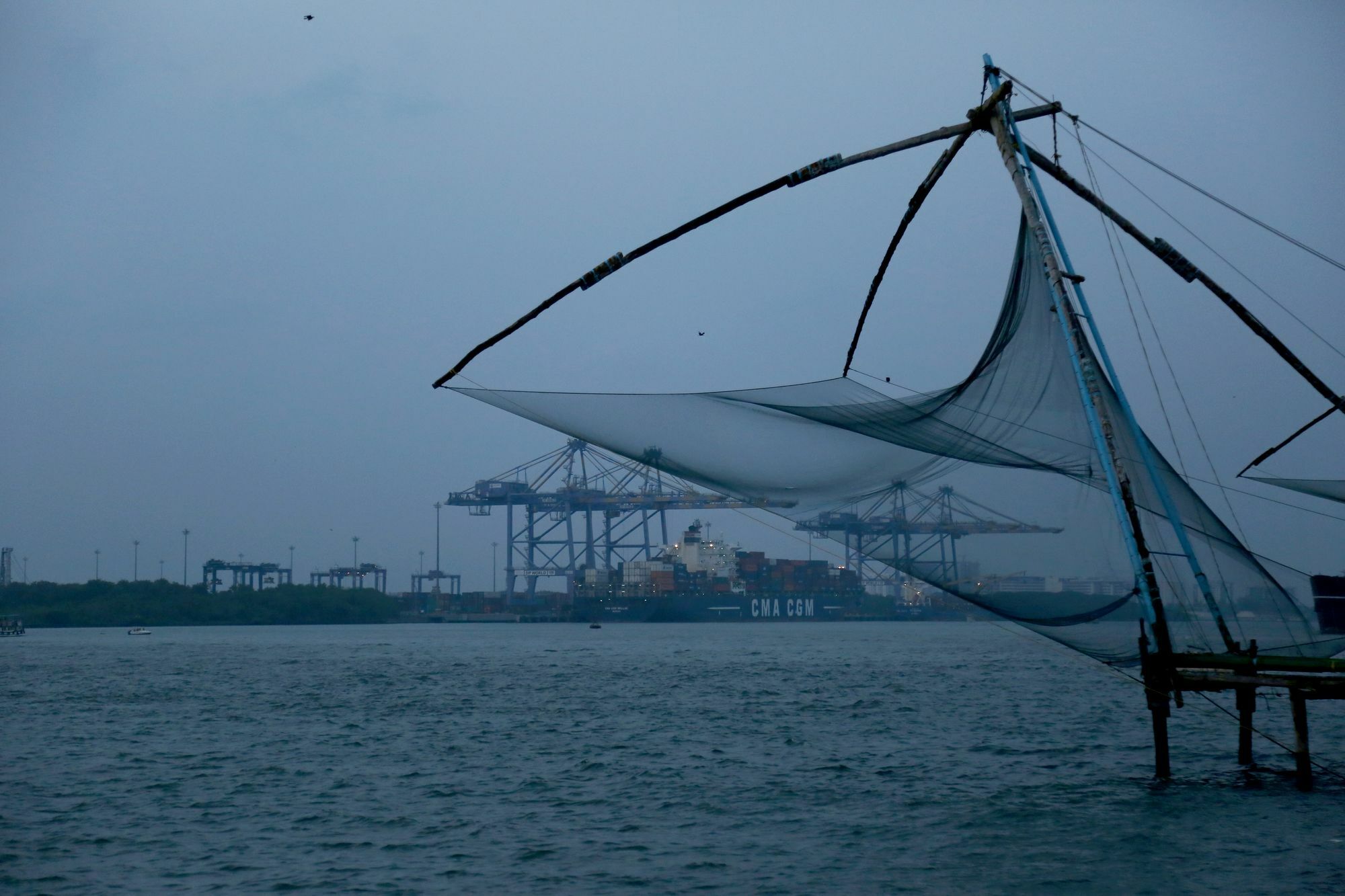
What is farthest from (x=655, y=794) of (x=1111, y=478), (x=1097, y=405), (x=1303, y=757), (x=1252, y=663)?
(x=1097, y=405)

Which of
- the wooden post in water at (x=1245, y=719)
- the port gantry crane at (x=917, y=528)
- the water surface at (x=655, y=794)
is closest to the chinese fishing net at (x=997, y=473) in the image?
the port gantry crane at (x=917, y=528)

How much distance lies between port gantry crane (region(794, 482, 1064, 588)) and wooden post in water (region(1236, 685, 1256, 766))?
365cm

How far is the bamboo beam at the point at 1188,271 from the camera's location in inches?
488

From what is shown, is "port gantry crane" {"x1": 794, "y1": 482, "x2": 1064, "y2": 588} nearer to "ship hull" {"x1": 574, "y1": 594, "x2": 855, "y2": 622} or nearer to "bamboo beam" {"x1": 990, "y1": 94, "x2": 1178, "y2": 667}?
"bamboo beam" {"x1": 990, "y1": 94, "x2": 1178, "y2": 667}

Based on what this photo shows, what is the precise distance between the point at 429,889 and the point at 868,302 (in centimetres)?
754

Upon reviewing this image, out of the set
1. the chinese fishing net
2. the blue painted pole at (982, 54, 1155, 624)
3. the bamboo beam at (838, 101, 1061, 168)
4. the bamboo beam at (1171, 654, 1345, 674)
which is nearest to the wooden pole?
the chinese fishing net

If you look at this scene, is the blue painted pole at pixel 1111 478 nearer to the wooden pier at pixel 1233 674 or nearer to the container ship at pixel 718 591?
the wooden pier at pixel 1233 674

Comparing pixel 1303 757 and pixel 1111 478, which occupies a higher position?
pixel 1111 478

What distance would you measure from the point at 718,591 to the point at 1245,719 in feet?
450

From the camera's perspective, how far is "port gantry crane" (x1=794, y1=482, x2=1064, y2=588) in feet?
40.7

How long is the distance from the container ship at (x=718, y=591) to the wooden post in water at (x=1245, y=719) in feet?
422

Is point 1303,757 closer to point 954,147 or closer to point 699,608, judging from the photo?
point 954,147

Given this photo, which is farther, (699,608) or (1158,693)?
(699,608)

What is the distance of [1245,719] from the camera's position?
1764 cm
